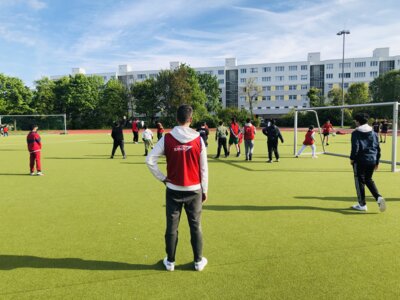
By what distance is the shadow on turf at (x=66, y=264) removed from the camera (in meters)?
4.04

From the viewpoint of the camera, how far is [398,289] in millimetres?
3482

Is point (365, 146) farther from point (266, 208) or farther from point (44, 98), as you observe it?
point (44, 98)

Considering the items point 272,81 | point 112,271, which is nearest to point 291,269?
point 112,271

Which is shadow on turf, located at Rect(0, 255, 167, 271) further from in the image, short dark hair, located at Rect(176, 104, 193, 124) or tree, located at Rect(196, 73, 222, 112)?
tree, located at Rect(196, 73, 222, 112)

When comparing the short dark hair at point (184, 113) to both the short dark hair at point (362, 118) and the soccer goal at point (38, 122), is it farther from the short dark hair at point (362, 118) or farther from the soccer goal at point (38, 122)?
the soccer goal at point (38, 122)

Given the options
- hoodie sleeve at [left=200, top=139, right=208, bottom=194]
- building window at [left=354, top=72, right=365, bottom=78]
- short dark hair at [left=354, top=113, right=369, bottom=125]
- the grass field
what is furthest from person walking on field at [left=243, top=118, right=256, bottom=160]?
building window at [left=354, top=72, right=365, bottom=78]

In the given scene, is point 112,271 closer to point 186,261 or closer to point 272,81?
point 186,261

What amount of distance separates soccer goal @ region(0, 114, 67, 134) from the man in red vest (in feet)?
150

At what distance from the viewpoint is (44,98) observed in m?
63.1

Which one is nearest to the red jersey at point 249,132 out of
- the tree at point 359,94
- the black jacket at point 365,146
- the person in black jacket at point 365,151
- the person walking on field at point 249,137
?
the person walking on field at point 249,137

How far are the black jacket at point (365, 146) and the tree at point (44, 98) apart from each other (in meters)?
65.6

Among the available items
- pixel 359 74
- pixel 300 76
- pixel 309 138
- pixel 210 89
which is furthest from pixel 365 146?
pixel 359 74

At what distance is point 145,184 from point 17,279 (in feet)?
18.1

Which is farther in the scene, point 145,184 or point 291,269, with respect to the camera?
point 145,184
